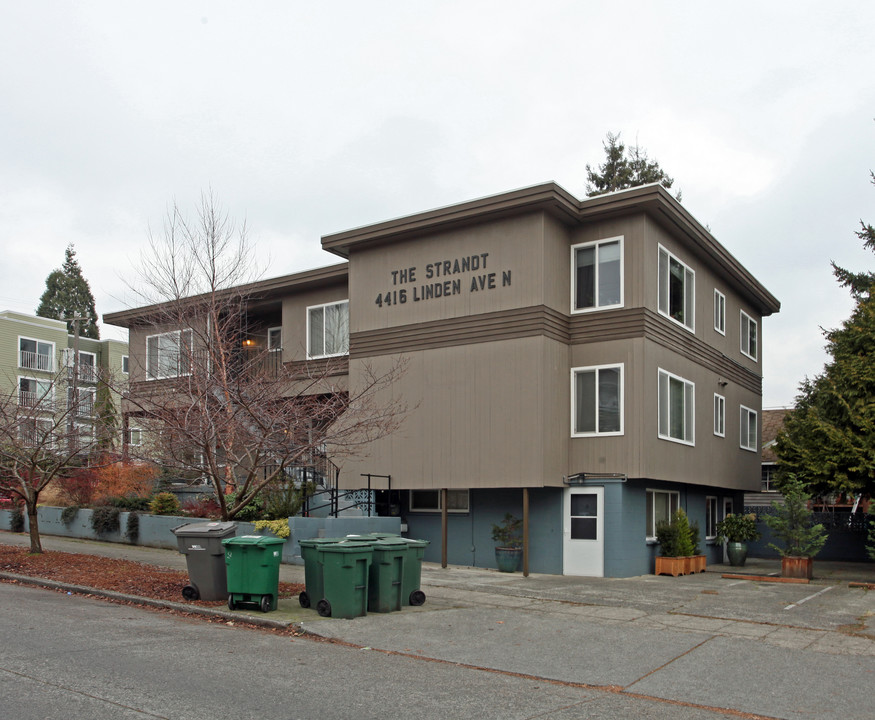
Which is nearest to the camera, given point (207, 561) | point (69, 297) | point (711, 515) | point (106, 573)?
point (207, 561)

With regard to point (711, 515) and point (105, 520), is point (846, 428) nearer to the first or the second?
point (711, 515)

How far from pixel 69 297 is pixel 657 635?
64793 millimetres

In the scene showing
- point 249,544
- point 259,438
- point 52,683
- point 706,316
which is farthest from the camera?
point 706,316

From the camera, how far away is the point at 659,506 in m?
20.6

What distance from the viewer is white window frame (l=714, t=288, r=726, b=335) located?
928 inches

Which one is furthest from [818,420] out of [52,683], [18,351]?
[18,351]

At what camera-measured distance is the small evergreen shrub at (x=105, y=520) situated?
73.6ft

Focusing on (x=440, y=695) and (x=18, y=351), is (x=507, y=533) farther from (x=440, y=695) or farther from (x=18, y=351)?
(x=18, y=351)

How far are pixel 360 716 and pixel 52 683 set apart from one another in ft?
9.18

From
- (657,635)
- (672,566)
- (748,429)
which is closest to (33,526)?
(657,635)

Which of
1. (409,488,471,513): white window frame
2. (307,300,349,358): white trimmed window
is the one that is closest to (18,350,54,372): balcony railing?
(307,300,349,358): white trimmed window

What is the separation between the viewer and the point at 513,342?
19.2 metres

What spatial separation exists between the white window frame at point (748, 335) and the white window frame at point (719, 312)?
7.26ft

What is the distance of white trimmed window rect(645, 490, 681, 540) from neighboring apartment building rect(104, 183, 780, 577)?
0.16ft
